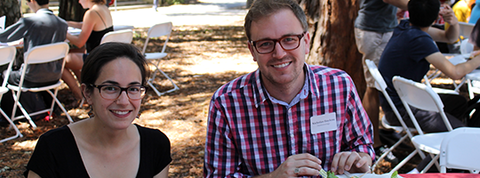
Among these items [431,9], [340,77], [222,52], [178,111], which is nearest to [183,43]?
[222,52]

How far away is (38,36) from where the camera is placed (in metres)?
4.52

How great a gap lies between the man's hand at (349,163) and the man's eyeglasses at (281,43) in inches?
20.7

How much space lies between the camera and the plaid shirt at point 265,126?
179 cm

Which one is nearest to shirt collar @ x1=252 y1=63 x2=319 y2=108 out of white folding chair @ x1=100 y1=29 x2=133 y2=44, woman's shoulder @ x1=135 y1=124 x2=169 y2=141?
woman's shoulder @ x1=135 y1=124 x2=169 y2=141

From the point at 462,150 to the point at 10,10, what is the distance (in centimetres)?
524

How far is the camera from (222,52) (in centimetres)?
884

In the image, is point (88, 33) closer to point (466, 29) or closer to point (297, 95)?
point (297, 95)

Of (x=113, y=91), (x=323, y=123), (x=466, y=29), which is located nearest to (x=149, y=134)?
(x=113, y=91)

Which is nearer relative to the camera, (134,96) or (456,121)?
(134,96)

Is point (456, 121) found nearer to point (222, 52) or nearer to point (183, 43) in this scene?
point (222, 52)

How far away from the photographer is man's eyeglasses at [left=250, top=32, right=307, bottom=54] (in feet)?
5.43

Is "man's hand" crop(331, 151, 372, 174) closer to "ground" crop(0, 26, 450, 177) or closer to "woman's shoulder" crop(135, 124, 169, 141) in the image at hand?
"woman's shoulder" crop(135, 124, 169, 141)

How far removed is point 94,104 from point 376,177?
3.95 feet

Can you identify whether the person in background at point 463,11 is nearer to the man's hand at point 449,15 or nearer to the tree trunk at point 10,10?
the man's hand at point 449,15
